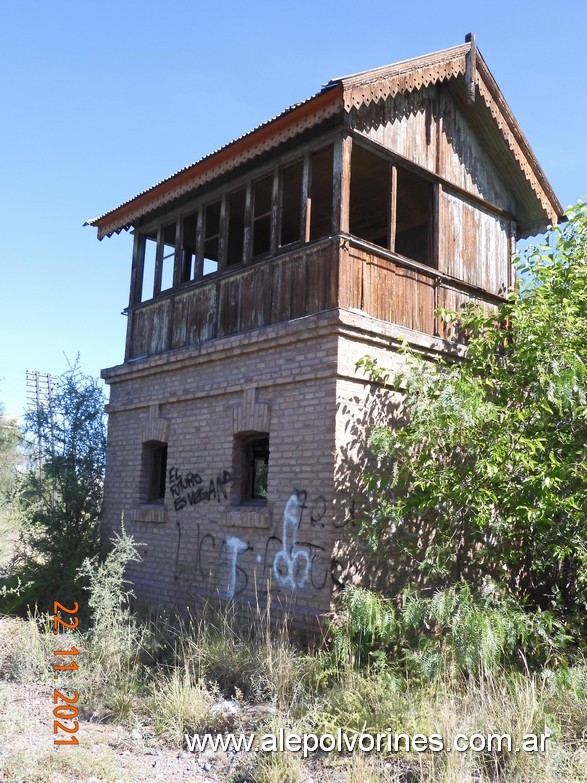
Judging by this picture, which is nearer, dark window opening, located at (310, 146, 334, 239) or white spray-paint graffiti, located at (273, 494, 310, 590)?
white spray-paint graffiti, located at (273, 494, 310, 590)

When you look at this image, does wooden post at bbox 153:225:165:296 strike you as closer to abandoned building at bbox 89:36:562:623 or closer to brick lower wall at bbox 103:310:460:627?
abandoned building at bbox 89:36:562:623

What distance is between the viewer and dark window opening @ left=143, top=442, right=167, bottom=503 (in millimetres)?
10945

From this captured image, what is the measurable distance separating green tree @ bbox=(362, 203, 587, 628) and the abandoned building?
77cm

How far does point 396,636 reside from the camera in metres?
7.06

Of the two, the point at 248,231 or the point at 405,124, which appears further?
the point at 248,231

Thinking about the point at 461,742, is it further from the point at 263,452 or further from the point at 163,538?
the point at 163,538

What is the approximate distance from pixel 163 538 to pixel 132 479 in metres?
1.38

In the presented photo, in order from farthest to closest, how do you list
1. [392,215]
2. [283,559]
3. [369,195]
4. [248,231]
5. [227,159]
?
[369,195], [248,231], [227,159], [392,215], [283,559]

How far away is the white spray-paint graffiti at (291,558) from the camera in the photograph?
7.81 m

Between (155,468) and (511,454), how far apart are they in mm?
6149

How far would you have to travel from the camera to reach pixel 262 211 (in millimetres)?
12234

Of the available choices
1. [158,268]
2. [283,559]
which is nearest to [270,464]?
[283,559]
